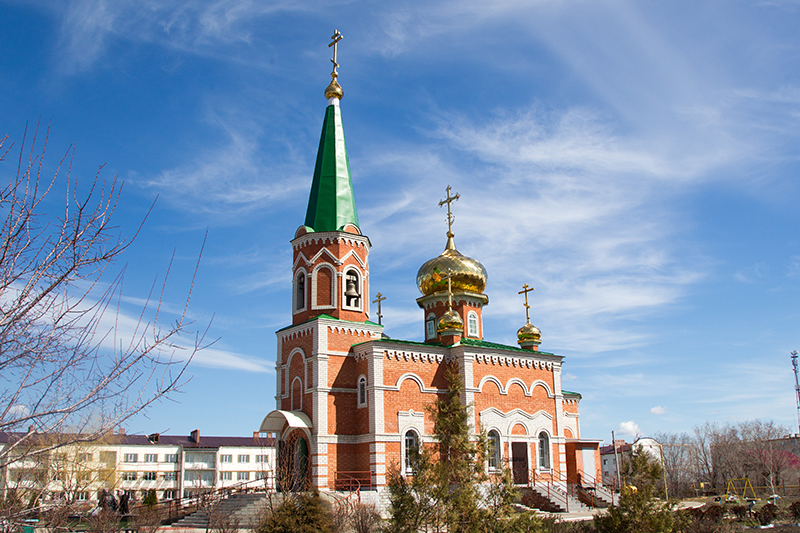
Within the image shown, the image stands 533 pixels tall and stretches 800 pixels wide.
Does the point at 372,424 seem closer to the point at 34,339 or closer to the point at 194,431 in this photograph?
the point at 34,339

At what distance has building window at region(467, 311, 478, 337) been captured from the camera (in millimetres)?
29609

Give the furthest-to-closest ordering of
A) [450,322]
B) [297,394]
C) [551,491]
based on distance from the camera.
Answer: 1. [450,322]
2. [551,491]
3. [297,394]

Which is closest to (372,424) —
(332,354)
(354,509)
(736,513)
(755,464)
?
(332,354)

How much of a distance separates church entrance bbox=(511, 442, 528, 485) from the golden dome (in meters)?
7.29

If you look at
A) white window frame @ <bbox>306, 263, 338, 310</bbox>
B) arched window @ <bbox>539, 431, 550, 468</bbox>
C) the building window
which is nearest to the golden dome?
the building window

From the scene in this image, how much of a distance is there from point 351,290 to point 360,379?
350cm

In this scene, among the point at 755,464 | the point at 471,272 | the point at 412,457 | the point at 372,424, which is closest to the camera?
the point at 412,457

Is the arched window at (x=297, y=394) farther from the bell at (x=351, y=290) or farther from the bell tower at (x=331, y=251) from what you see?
the bell at (x=351, y=290)

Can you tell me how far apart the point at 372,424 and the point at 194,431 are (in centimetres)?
A: 3873

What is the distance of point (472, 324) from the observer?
2984 centimetres

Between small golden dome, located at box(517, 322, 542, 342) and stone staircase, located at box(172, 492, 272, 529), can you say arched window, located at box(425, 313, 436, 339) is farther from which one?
A: stone staircase, located at box(172, 492, 272, 529)

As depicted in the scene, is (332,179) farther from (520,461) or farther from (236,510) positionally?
(520,461)

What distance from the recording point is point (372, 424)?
22.9 meters

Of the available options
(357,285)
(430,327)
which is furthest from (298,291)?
(430,327)
